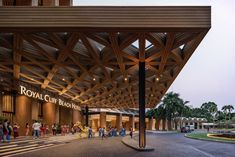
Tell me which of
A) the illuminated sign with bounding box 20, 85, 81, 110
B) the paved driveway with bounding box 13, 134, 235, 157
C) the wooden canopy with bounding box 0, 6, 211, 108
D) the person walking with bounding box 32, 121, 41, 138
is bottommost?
the paved driveway with bounding box 13, 134, 235, 157

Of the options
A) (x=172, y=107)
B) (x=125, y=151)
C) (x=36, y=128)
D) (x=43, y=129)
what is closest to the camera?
(x=125, y=151)

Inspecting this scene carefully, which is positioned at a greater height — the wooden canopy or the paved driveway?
the wooden canopy

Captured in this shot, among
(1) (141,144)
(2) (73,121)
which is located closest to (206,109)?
(2) (73,121)

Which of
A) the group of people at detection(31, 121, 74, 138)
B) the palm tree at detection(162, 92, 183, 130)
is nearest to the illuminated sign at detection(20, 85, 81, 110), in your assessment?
the group of people at detection(31, 121, 74, 138)

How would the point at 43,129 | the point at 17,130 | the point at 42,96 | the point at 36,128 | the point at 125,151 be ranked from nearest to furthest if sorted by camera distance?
the point at 125,151, the point at 17,130, the point at 36,128, the point at 43,129, the point at 42,96

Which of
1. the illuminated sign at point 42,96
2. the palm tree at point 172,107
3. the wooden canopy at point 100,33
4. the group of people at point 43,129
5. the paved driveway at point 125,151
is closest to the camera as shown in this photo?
the wooden canopy at point 100,33

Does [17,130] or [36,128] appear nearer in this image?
[17,130]

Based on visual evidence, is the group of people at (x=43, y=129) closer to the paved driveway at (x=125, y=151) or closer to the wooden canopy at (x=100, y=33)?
the paved driveway at (x=125, y=151)

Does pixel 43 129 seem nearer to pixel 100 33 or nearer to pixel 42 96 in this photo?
pixel 42 96

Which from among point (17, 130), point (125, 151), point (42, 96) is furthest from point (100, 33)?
point (42, 96)

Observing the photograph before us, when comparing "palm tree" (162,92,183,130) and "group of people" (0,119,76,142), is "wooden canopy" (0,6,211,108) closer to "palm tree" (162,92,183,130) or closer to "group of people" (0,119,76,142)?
"group of people" (0,119,76,142)

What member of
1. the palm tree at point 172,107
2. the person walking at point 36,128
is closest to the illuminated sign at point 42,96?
the person walking at point 36,128

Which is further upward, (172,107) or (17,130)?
(172,107)

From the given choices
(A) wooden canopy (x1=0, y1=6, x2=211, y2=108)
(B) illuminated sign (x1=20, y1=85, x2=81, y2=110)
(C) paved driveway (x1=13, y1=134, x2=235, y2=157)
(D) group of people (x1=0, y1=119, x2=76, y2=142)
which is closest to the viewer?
(A) wooden canopy (x1=0, y1=6, x2=211, y2=108)
